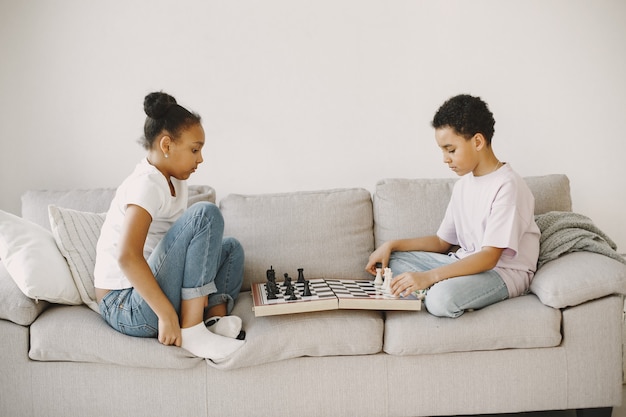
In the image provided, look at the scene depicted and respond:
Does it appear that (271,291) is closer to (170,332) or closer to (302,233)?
(170,332)

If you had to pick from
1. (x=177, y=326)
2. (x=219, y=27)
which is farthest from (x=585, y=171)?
(x=177, y=326)

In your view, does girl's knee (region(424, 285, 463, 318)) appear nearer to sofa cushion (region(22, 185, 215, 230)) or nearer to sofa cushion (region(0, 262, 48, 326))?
sofa cushion (region(22, 185, 215, 230))

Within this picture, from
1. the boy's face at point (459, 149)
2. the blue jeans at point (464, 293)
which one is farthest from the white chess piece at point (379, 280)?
the boy's face at point (459, 149)

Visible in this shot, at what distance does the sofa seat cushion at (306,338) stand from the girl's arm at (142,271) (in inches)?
8.1

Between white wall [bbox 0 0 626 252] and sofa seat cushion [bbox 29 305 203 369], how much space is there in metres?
1.12

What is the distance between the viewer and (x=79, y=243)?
7.38 ft

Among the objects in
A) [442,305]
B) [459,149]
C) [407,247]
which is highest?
[459,149]

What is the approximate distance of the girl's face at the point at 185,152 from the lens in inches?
81.8

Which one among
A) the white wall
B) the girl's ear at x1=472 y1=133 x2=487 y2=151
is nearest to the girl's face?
the white wall

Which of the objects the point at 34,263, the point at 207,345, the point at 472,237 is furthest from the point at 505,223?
the point at 34,263

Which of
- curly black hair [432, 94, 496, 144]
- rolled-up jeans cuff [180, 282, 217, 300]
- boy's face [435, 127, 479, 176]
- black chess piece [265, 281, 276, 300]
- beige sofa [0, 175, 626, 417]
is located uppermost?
curly black hair [432, 94, 496, 144]

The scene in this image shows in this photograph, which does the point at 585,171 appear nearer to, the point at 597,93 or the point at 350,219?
the point at 597,93

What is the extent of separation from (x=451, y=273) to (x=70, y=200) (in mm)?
1639

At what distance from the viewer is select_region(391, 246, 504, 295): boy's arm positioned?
2111 mm
